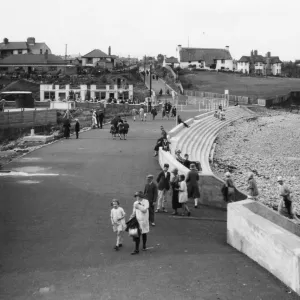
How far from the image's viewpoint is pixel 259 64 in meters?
136

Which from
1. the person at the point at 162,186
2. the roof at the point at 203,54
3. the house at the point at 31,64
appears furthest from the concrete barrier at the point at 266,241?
the roof at the point at 203,54

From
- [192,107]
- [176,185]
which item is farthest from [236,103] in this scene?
[176,185]

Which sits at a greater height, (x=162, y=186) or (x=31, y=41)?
(x=31, y=41)

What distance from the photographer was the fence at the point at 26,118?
1412 inches

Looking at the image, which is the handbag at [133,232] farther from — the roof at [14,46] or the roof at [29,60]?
the roof at [14,46]

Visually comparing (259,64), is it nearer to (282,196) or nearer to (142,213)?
(282,196)

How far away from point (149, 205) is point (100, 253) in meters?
2.10

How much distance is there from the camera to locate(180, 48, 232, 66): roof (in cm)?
10771

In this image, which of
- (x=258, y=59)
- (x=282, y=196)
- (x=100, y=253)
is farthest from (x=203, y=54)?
(x=100, y=253)

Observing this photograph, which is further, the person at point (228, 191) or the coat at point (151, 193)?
the person at point (228, 191)

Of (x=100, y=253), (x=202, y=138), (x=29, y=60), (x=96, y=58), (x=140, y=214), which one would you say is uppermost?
(x=96, y=58)

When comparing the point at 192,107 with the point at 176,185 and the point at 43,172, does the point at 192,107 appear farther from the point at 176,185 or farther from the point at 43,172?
the point at 176,185

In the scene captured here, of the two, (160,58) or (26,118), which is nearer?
(26,118)

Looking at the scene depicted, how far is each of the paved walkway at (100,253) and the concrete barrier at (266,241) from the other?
0.18m
